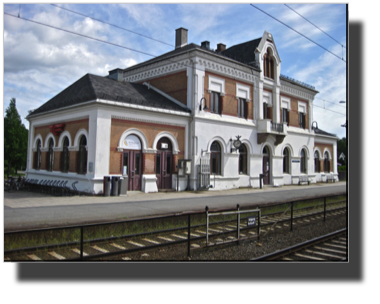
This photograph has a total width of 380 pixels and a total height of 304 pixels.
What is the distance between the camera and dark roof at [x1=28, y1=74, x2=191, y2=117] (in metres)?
17.8

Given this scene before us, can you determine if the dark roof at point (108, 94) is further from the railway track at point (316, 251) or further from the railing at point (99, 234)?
the railway track at point (316, 251)

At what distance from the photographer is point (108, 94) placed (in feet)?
58.5

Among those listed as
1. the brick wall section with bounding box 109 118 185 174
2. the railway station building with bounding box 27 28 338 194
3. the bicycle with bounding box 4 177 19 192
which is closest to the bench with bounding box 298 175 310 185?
the railway station building with bounding box 27 28 338 194

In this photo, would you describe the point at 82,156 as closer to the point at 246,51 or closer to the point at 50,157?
the point at 50,157

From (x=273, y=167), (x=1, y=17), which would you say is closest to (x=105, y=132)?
(x=1, y=17)

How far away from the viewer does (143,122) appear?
18.4 meters

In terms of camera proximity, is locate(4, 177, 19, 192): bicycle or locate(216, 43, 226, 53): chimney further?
locate(216, 43, 226, 53): chimney

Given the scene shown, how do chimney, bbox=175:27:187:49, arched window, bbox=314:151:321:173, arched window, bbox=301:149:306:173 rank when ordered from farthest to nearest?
arched window, bbox=314:151:321:173
arched window, bbox=301:149:306:173
chimney, bbox=175:27:187:49

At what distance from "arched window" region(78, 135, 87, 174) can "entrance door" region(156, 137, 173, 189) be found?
4280 mm

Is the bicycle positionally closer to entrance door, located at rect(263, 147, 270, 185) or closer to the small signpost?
the small signpost

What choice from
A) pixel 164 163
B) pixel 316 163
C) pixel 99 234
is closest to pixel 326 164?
pixel 316 163

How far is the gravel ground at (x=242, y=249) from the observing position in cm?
689

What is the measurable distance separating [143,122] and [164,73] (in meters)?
6.19
